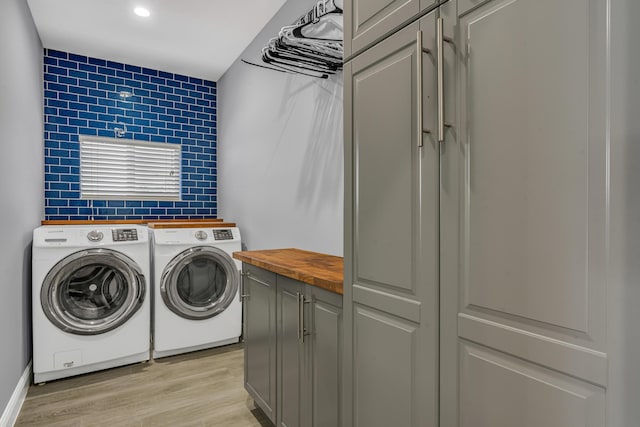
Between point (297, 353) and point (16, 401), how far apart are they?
1848mm

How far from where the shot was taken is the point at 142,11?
2.74 m

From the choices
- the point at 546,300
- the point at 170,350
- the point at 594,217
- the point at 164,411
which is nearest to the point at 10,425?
the point at 164,411

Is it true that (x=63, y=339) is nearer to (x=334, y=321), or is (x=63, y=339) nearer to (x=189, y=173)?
(x=189, y=173)

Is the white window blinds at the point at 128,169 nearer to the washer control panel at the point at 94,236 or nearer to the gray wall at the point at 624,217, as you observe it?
the washer control panel at the point at 94,236

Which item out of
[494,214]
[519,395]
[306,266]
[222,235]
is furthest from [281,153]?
[519,395]

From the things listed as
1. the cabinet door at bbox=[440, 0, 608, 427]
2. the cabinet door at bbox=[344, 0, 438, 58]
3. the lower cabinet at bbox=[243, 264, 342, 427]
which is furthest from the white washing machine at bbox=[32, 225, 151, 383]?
the cabinet door at bbox=[440, 0, 608, 427]

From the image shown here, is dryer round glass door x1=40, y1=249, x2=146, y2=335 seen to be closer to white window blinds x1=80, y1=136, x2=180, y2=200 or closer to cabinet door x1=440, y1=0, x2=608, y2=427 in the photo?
white window blinds x1=80, y1=136, x2=180, y2=200

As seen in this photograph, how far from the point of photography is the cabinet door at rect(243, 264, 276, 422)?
1.87m

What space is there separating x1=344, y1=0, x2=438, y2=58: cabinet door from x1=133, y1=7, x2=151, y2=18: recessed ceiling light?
84.2 inches

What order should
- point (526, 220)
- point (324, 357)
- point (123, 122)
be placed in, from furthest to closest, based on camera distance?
point (123, 122) < point (324, 357) < point (526, 220)

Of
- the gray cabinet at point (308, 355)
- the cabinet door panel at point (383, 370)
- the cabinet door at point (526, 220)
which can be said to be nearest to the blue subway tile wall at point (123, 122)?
the gray cabinet at point (308, 355)

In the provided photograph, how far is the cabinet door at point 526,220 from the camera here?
2.08 ft

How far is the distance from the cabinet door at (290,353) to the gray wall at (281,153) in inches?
20.2

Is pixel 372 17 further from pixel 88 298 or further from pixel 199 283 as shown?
pixel 88 298
